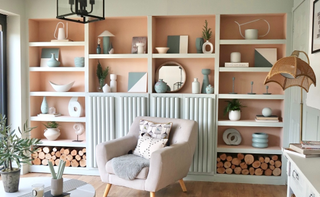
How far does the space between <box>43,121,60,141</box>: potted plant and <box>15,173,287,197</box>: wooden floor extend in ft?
2.79

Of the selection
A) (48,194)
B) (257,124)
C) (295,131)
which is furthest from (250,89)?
(48,194)

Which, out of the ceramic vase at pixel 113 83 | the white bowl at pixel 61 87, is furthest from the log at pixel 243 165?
the white bowl at pixel 61 87

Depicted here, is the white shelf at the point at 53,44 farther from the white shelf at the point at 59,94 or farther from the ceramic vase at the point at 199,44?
the ceramic vase at the point at 199,44

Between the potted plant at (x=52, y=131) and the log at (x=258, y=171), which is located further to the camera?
the potted plant at (x=52, y=131)

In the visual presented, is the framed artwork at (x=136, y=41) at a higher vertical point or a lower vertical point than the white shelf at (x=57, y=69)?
higher

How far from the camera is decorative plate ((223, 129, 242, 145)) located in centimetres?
429

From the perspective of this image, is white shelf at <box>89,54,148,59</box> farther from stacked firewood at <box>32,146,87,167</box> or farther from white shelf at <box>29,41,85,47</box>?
stacked firewood at <box>32,146,87,167</box>

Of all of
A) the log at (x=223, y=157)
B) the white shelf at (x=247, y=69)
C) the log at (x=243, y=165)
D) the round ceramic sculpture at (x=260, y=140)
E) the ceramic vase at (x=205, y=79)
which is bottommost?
the log at (x=243, y=165)

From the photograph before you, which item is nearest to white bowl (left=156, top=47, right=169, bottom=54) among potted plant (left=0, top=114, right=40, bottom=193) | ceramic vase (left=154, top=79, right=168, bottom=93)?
ceramic vase (left=154, top=79, right=168, bottom=93)

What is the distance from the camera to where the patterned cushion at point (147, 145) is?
3492 millimetres

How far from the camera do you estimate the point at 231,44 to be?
4176 mm

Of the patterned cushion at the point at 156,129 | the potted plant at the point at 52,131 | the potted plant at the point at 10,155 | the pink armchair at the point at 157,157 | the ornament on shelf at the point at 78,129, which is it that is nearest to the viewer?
the potted plant at the point at 10,155

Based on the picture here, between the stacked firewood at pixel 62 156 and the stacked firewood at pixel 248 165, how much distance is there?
1.79 meters

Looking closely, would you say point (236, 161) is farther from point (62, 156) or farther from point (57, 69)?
point (57, 69)
